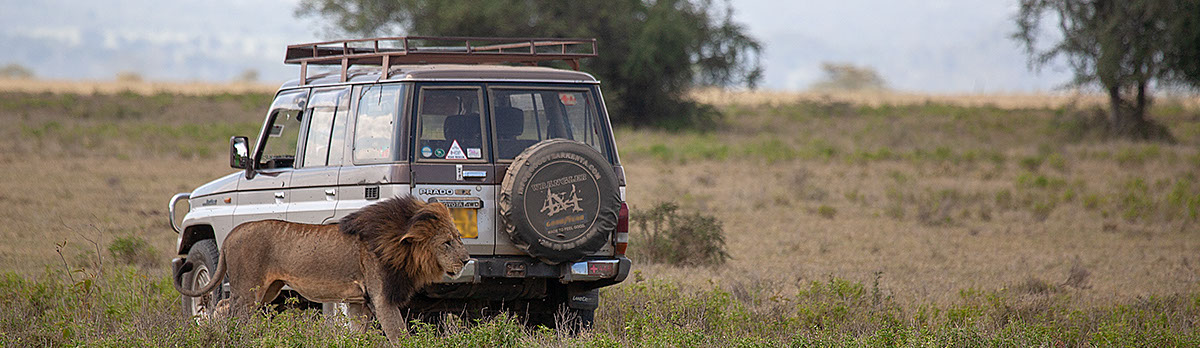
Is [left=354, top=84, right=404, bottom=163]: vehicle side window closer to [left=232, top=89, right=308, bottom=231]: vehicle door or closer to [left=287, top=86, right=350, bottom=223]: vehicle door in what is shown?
[left=287, top=86, right=350, bottom=223]: vehicle door

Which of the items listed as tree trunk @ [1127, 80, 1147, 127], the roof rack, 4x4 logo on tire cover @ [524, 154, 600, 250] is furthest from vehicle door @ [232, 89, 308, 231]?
tree trunk @ [1127, 80, 1147, 127]

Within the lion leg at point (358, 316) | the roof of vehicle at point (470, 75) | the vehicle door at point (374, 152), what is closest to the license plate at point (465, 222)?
the vehicle door at point (374, 152)

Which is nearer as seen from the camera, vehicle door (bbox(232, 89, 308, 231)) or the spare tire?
the spare tire

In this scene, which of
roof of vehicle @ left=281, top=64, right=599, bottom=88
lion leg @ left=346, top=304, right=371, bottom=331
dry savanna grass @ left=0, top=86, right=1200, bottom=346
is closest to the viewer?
lion leg @ left=346, top=304, right=371, bottom=331

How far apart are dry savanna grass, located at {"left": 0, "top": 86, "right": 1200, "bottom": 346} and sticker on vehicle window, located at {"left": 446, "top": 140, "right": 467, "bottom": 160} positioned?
3.18 ft

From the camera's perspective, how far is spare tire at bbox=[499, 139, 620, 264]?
6113 millimetres

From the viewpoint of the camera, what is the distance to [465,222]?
6215 millimetres

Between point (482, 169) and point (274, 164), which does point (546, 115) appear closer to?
point (482, 169)

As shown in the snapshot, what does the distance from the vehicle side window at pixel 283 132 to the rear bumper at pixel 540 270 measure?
1.80m

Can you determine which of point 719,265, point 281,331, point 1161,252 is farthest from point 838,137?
point 281,331

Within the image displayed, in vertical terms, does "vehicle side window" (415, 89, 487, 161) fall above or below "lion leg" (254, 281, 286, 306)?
above

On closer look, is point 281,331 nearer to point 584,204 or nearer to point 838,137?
point 584,204

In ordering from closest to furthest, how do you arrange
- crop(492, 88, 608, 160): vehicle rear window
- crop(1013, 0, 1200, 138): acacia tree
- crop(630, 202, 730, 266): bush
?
crop(492, 88, 608, 160): vehicle rear window, crop(630, 202, 730, 266): bush, crop(1013, 0, 1200, 138): acacia tree

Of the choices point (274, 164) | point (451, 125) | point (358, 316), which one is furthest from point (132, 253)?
point (451, 125)
